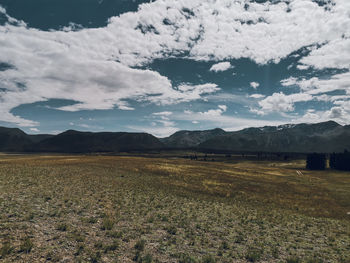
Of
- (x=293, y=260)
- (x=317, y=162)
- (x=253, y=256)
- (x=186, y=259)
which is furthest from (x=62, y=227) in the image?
(x=317, y=162)

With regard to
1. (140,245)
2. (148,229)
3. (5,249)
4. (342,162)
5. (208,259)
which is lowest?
(342,162)

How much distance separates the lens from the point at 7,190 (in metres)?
22.3

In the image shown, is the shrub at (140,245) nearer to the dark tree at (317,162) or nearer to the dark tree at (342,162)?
the dark tree at (317,162)

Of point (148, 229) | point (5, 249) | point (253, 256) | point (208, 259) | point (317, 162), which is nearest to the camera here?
point (5, 249)

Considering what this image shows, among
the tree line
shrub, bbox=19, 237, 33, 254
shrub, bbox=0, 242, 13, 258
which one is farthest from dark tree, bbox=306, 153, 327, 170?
shrub, bbox=0, 242, 13, 258

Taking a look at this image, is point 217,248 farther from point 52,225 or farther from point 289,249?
point 52,225

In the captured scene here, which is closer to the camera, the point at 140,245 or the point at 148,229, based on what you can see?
the point at 140,245

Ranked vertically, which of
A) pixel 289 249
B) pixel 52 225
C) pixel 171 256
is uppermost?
pixel 52 225

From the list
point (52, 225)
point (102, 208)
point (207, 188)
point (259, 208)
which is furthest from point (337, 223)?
point (52, 225)

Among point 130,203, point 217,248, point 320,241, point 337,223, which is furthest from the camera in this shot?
point 337,223

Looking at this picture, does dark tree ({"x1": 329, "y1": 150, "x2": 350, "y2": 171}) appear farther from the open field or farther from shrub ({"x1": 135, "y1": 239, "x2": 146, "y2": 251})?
shrub ({"x1": 135, "y1": 239, "x2": 146, "y2": 251})

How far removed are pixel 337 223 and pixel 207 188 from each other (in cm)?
2058

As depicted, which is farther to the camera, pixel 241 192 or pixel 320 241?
pixel 241 192

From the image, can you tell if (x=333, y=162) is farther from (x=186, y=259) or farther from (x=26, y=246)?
(x=26, y=246)
